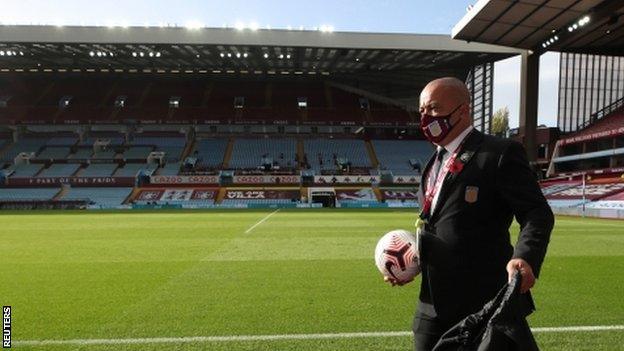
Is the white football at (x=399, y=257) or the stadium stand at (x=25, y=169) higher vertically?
the white football at (x=399, y=257)

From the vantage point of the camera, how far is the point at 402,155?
51.0 meters

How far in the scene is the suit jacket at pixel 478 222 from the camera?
2.29 m

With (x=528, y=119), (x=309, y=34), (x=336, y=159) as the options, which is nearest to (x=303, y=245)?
(x=309, y=34)

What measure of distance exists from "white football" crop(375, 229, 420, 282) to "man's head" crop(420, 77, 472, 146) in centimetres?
61

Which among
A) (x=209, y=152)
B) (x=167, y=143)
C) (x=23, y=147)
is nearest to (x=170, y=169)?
(x=209, y=152)

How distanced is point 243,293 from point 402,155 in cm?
4552

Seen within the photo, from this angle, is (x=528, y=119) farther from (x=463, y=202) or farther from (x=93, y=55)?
(x=463, y=202)

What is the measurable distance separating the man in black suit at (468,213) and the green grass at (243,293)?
93.1 inches

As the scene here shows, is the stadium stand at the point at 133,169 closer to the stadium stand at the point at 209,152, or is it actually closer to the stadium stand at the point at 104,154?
the stadium stand at the point at 104,154

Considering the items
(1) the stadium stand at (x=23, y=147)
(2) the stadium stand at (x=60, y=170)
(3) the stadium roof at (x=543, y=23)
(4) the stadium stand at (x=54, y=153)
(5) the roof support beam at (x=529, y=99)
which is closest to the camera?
(3) the stadium roof at (x=543, y=23)

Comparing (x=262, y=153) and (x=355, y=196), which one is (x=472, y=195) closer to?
(x=355, y=196)

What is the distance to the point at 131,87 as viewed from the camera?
181ft

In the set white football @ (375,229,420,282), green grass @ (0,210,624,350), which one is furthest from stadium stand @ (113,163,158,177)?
white football @ (375,229,420,282)

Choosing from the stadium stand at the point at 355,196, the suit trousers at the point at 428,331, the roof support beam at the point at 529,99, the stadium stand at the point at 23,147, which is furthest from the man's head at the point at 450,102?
the stadium stand at the point at 23,147
